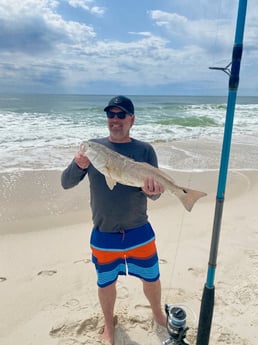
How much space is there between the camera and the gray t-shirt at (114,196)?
2861 millimetres

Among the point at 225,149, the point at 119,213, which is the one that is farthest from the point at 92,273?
the point at 225,149

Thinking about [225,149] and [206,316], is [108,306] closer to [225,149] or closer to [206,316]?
[206,316]

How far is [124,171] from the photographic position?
2572 mm

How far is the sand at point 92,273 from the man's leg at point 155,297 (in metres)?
0.09

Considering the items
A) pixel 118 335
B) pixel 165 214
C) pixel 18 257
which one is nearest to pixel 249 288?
pixel 118 335

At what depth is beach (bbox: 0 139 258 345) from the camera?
128 inches

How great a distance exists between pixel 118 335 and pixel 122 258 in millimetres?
813

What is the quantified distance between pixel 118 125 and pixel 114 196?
601 millimetres

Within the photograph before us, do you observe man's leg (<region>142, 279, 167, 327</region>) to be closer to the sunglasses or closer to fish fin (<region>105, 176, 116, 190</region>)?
fish fin (<region>105, 176, 116, 190</region>)

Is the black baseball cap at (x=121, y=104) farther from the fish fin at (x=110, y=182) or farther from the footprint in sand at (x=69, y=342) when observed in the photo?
the footprint in sand at (x=69, y=342)

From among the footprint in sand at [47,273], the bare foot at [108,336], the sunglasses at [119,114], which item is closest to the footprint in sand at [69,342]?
the bare foot at [108,336]

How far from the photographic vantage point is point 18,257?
15.4ft

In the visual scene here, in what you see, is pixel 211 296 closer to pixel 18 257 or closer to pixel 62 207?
pixel 18 257

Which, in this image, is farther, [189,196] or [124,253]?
[124,253]
